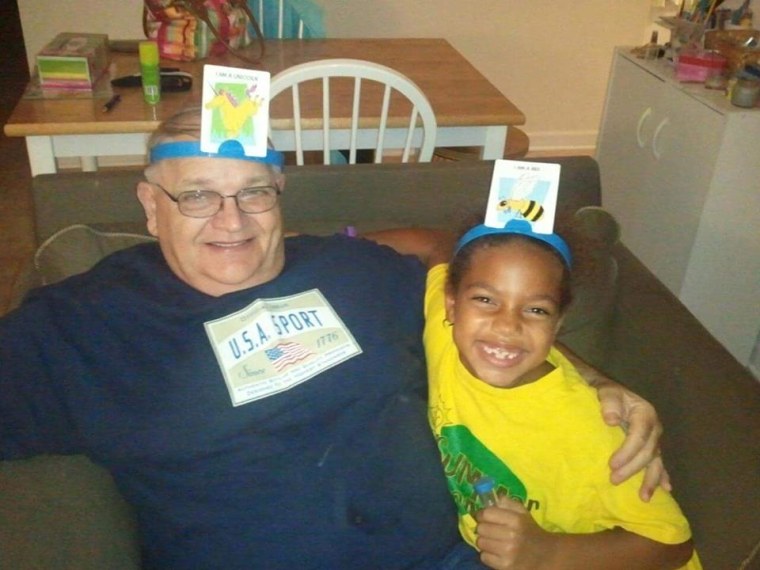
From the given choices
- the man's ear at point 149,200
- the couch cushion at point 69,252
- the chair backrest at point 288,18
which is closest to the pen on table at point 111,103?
the couch cushion at point 69,252

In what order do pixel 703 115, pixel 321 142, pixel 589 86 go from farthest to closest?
1. pixel 589 86
2. pixel 703 115
3. pixel 321 142

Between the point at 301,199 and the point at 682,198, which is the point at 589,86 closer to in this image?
the point at 682,198

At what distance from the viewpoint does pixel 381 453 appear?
3.97 ft

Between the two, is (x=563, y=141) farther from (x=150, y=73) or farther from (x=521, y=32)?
(x=150, y=73)

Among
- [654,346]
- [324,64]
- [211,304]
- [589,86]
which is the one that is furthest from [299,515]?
[589,86]

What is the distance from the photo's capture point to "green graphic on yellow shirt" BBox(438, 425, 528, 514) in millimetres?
1140

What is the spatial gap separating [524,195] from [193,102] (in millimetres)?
995

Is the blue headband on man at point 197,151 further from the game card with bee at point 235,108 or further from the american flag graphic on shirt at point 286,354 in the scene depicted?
the american flag graphic on shirt at point 286,354

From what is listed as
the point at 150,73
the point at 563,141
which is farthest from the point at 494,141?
the point at 563,141

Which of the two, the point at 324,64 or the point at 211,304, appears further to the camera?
the point at 324,64

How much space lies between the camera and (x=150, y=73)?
2055 millimetres

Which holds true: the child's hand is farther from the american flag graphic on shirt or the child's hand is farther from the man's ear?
the man's ear

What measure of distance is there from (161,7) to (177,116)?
137 centimetres

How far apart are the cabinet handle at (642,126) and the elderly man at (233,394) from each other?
188 centimetres
